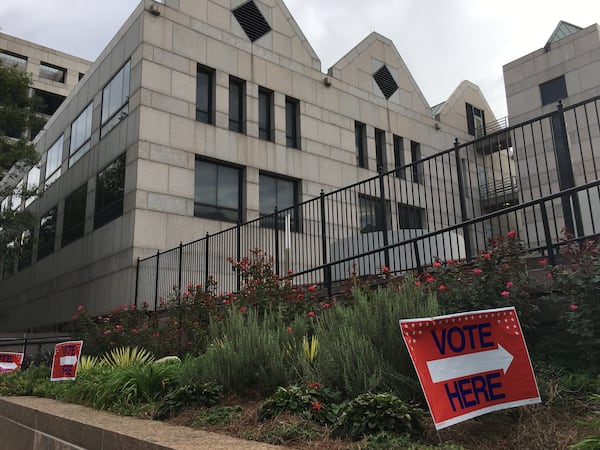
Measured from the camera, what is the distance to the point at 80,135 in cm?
2377

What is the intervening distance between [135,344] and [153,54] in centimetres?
1162

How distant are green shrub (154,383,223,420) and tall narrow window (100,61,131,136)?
15428mm

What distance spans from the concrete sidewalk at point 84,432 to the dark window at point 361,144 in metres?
18.9

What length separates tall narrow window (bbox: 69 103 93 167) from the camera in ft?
74.5

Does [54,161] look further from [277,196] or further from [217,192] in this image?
[277,196]

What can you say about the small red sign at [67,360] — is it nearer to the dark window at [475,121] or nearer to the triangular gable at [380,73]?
the triangular gable at [380,73]

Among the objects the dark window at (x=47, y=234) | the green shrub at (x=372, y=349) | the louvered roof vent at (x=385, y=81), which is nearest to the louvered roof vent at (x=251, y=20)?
the louvered roof vent at (x=385, y=81)

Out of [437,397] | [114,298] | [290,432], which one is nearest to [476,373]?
[437,397]

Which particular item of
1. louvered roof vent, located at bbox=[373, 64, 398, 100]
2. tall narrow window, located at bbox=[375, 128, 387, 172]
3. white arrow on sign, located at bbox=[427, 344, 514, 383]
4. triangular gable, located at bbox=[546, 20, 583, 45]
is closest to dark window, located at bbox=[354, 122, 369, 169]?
tall narrow window, located at bbox=[375, 128, 387, 172]

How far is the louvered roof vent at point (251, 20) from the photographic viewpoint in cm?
2112

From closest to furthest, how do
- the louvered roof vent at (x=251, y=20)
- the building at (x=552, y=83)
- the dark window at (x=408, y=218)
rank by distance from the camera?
the dark window at (x=408, y=218)
the louvered roof vent at (x=251, y=20)
the building at (x=552, y=83)

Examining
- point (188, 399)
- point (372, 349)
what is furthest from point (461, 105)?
point (188, 399)

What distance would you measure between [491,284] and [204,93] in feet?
54.8

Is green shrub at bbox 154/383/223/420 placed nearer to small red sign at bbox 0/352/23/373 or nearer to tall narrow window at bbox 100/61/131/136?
small red sign at bbox 0/352/23/373
